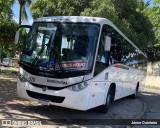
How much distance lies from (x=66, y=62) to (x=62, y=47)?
1.68 ft

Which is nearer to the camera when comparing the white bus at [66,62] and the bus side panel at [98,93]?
the white bus at [66,62]

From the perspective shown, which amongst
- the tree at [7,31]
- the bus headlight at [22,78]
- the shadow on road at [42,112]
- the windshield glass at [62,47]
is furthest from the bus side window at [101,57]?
the tree at [7,31]

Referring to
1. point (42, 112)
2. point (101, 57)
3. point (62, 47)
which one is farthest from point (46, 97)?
point (101, 57)

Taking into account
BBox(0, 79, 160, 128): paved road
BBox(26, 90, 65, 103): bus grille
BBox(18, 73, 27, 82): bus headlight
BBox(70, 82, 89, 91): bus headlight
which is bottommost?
BBox(0, 79, 160, 128): paved road

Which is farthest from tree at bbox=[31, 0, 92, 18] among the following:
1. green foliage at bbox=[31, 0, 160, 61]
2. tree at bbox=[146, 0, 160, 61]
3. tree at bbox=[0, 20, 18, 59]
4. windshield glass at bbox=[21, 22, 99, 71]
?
windshield glass at bbox=[21, 22, 99, 71]

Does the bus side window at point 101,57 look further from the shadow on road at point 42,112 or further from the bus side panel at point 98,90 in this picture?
the shadow on road at point 42,112

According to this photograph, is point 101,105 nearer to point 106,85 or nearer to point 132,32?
point 106,85

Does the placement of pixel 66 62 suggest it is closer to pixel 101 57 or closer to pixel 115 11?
pixel 101 57

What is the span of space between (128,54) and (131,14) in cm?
794

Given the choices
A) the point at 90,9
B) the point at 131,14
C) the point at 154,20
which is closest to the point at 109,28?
the point at 90,9

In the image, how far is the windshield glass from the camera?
28.3 feet

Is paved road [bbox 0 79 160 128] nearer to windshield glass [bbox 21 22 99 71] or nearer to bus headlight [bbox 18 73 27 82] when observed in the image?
bus headlight [bbox 18 73 27 82]

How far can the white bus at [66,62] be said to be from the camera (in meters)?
8.41

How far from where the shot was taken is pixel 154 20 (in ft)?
90.6
